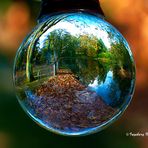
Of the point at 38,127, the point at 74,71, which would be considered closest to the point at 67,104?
the point at 74,71

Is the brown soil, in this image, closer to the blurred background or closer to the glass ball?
the glass ball

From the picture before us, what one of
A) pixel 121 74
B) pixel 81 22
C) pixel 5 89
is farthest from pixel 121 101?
pixel 5 89

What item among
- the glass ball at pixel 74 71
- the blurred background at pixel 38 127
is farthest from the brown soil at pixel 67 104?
the blurred background at pixel 38 127

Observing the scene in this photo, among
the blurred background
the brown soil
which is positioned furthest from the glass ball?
the blurred background

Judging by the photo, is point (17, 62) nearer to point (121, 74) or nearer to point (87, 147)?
point (121, 74)

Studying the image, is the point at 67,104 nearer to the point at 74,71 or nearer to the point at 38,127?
the point at 74,71

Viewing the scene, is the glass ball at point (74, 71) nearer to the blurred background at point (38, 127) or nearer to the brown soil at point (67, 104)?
the brown soil at point (67, 104)
